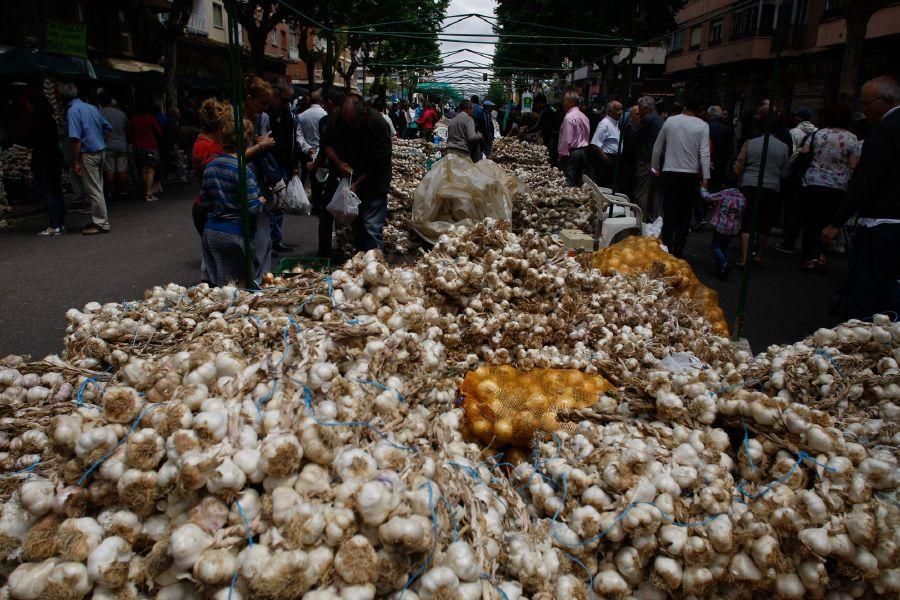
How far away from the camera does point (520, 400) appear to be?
101 inches

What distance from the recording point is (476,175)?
6.56 metres

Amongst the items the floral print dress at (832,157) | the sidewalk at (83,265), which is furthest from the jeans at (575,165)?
the sidewalk at (83,265)

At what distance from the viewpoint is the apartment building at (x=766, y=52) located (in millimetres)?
17875

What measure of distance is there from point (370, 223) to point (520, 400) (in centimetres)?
369

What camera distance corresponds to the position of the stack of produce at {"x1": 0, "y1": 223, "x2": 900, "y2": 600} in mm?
1436

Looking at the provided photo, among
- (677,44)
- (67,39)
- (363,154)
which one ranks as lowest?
(363,154)

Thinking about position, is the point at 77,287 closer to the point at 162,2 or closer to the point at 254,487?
the point at 254,487

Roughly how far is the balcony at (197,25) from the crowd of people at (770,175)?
23.5 metres

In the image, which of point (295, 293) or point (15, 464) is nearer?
point (15, 464)

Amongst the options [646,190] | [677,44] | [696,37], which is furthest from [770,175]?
[677,44]

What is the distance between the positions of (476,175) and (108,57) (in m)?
19.9

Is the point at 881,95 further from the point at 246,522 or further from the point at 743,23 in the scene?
the point at 743,23

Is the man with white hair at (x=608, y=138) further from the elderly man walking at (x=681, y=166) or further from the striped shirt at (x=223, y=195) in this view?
the striped shirt at (x=223, y=195)

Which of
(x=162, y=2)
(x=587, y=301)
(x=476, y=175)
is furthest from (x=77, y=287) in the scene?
(x=162, y=2)
